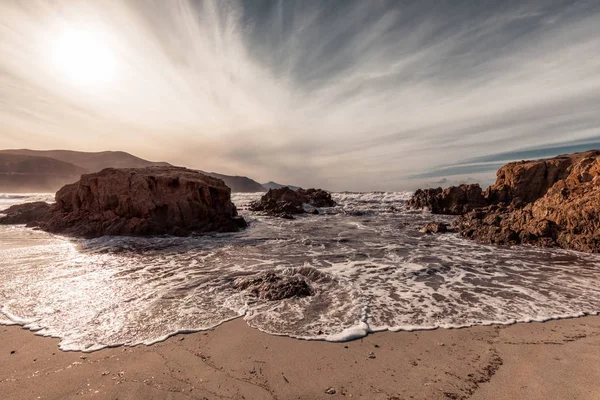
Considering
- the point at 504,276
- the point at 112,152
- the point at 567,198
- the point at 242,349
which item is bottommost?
the point at 504,276

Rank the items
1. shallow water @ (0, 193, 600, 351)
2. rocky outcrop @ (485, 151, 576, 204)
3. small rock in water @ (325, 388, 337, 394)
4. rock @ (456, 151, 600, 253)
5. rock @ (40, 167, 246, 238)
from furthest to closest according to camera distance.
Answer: rocky outcrop @ (485, 151, 576, 204)
rock @ (40, 167, 246, 238)
rock @ (456, 151, 600, 253)
shallow water @ (0, 193, 600, 351)
small rock in water @ (325, 388, 337, 394)

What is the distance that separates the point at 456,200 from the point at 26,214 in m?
37.1

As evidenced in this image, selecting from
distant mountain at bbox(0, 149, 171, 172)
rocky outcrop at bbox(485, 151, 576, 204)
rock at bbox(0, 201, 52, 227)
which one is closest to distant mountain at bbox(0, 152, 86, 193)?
distant mountain at bbox(0, 149, 171, 172)

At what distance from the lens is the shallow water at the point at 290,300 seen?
15.1 feet

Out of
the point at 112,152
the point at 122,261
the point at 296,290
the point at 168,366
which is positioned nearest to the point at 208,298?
the point at 296,290

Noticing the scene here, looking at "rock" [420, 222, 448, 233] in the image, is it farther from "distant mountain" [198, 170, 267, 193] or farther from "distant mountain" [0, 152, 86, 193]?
"distant mountain" [198, 170, 267, 193]

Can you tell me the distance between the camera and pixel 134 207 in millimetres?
15203

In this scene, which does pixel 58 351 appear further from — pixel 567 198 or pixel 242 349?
pixel 567 198

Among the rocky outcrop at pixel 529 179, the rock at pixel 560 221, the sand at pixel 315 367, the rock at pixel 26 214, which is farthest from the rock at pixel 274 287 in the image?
the rocky outcrop at pixel 529 179

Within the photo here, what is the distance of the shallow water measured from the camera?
15.1ft

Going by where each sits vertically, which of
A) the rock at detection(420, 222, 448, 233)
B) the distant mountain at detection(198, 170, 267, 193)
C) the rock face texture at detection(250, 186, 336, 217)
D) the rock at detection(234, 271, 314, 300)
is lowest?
the rock at detection(420, 222, 448, 233)

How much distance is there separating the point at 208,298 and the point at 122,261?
5.11m

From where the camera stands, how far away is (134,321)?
15.2 feet

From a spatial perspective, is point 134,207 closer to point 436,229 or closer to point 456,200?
point 436,229
